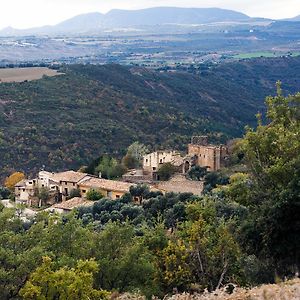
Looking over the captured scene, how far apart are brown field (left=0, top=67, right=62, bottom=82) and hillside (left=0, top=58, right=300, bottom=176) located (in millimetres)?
2627

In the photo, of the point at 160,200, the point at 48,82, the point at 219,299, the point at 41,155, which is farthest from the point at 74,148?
the point at 219,299

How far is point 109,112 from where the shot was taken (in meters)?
69.1

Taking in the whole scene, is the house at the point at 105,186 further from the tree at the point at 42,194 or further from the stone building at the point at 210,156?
the stone building at the point at 210,156

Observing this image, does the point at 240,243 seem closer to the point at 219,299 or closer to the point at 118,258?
the point at 118,258

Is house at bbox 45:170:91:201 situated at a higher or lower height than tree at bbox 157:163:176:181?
lower

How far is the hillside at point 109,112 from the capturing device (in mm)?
54875

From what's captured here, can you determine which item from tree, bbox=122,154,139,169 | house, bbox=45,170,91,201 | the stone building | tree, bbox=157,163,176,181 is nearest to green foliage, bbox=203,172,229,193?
the stone building

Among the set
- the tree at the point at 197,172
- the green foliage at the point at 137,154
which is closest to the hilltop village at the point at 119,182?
the tree at the point at 197,172

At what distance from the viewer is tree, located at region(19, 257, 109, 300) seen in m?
12.0

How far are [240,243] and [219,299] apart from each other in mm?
4256

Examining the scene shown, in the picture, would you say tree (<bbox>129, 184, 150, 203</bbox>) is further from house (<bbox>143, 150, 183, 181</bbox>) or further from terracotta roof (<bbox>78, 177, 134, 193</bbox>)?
house (<bbox>143, 150, 183, 181</bbox>)

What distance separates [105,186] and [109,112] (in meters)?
33.7

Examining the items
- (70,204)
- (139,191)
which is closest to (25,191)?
(70,204)

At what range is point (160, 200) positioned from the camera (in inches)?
1153
